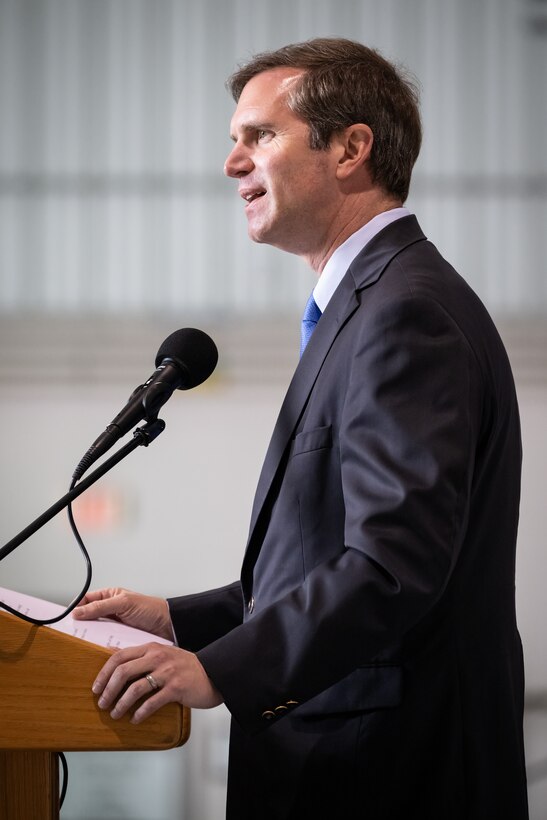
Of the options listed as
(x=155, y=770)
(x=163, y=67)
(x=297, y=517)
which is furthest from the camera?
(x=163, y=67)

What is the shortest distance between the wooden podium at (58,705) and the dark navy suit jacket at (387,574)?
0.28 ft

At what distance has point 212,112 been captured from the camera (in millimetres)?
2789

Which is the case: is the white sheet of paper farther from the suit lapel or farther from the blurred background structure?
the blurred background structure

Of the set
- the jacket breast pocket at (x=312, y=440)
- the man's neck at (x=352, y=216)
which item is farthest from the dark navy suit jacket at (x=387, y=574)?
the man's neck at (x=352, y=216)

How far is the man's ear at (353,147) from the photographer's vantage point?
1301 mm

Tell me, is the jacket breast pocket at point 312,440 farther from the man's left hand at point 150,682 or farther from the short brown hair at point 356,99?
the short brown hair at point 356,99

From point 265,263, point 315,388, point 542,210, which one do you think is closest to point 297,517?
point 315,388

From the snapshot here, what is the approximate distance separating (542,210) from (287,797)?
2110mm

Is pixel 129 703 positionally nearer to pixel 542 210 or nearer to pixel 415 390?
pixel 415 390

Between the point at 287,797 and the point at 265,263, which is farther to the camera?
the point at 265,263

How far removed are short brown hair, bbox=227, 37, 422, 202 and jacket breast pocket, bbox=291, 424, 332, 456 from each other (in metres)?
0.43

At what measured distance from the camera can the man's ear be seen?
1.30 m

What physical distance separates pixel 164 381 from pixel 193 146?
1841 mm

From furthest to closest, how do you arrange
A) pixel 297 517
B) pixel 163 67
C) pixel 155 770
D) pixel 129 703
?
pixel 163 67
pixel 155 770
pixel 297 517
pixel 129 703
